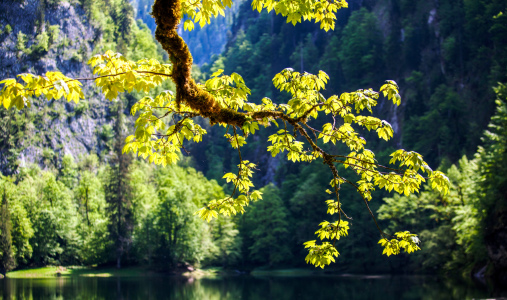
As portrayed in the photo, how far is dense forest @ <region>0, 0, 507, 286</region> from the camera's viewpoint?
39.8 m

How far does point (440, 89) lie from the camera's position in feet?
189

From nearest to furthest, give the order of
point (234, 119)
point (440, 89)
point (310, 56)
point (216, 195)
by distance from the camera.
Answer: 1. point (234, 119)
2. point (440, 89)
3. point (216, 195)
4. point (310, 56)

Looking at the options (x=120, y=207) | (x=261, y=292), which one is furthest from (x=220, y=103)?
(x=120, y=207)

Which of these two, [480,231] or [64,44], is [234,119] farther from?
[64,44]

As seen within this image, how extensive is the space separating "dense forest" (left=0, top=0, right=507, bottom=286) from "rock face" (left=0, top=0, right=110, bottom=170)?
20 cm

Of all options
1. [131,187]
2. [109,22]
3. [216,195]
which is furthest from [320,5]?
[109,22]

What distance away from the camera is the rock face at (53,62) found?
67.0 meters

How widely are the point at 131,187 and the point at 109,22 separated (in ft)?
157

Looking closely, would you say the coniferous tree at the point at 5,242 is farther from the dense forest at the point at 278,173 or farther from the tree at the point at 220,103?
the tree at the point at 220,103

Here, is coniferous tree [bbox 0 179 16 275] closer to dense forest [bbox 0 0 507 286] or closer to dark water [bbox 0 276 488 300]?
dense forest [bbox 0 0 507 286]

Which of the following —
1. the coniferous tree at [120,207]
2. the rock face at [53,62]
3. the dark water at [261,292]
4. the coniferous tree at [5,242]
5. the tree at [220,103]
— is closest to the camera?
the tree at [220,103]

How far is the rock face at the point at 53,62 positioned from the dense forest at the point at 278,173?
0.20m

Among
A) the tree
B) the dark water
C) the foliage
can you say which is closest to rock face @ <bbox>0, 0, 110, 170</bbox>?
the foliage

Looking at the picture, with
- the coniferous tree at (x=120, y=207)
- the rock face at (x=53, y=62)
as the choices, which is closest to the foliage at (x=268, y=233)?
the coniferous tree at (x=120, y=207)
